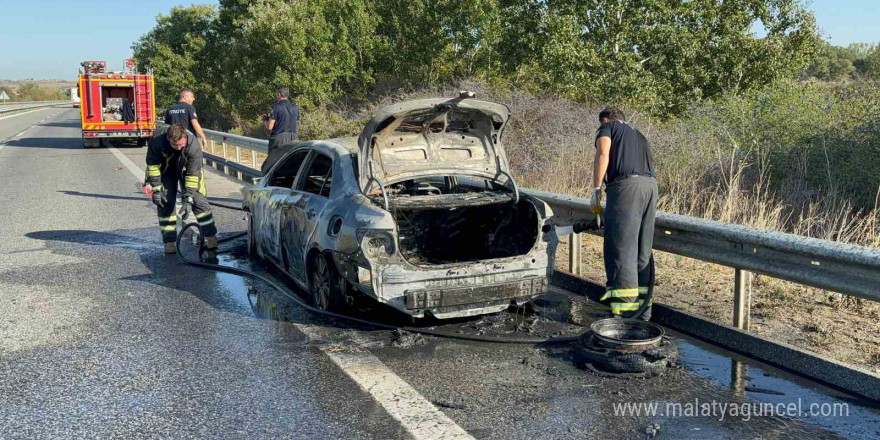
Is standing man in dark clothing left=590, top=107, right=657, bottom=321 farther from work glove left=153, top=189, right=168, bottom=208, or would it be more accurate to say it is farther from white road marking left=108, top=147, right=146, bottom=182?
white road marking left=108, top=147, right=146, bottom=182

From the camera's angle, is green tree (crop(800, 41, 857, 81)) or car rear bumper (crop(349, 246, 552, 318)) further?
green tree (crop(800, 41, 857, 81))

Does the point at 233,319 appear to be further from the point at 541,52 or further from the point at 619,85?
the point at 541,52

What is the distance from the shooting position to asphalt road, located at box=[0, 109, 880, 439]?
12.8 feet

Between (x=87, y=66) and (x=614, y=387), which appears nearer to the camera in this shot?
(x=614, y=387)

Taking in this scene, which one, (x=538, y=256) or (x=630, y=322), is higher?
(x=538, y=256)

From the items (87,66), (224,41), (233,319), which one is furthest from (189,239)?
(224,41)

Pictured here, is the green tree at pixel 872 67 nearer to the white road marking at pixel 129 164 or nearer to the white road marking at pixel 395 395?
the white road marking at pixel 395 395

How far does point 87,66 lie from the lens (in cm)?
2770

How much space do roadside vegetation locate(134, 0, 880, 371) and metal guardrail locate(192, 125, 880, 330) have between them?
477 millimetres

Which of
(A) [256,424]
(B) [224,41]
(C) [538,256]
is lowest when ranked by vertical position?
(A) [256,424]

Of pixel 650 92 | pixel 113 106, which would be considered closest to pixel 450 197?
pixel 650 92

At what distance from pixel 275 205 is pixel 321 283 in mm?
1324

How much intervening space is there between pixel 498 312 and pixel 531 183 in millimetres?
5940

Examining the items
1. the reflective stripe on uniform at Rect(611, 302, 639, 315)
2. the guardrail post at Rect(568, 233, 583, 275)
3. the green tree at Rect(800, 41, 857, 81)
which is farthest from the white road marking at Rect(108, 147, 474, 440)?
the green tree at Rect(800, 41, 857, 81)
